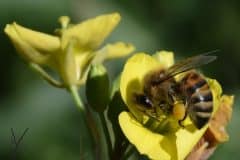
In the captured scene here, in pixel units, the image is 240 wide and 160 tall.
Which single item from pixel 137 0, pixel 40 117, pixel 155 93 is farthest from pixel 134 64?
pixel 137 0

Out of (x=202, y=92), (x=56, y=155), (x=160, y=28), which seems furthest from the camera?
(x=160, y=28)

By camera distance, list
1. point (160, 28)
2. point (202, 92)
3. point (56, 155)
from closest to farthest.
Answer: point (202, 92) → point (56, 155) → point (160, 28)

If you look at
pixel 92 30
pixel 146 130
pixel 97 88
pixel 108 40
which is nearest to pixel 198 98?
pixel 146 130

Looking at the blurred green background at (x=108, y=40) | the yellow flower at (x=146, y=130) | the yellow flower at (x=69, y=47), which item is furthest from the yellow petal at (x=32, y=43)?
the blurred green background at (x=108, y=40)

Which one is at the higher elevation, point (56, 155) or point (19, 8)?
point (19, 8)

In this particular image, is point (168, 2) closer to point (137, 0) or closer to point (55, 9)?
point (137, 0)

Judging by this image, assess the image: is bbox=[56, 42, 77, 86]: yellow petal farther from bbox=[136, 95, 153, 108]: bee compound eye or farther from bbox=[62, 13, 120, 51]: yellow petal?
bbox=[136, 95, 153, 108]: bee compound eye
